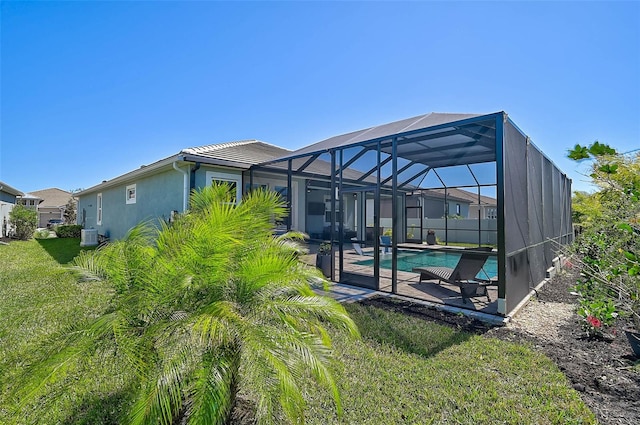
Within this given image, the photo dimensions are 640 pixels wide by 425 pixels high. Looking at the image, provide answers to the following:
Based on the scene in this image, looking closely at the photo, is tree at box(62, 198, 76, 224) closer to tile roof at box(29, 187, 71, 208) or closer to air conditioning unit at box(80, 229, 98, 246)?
tile roof at box(29, 187, 71, 208)

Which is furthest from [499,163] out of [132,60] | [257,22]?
[132,60]

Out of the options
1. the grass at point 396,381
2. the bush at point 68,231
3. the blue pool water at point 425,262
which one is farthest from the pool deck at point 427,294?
the bush at point 68,231

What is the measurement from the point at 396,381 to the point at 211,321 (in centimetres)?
220

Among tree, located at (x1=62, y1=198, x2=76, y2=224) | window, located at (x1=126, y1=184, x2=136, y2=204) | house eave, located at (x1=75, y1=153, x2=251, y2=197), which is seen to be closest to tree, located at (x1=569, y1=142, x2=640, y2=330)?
house eave, located at (x1=75, y1=153, x2=251, y2=197)

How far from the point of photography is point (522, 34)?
7.29 metres

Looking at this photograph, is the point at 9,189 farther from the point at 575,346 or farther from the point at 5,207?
the point at 575,346

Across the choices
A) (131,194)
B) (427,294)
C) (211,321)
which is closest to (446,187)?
(427,294)

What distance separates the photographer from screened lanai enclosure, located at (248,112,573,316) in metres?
5.20

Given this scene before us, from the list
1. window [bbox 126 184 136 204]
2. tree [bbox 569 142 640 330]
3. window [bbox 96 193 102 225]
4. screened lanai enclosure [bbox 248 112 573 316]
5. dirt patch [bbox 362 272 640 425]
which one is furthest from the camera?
window [bbox 96 193 102 225]

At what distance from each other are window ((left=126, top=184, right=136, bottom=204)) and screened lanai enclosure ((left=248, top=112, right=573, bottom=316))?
21.3 feet

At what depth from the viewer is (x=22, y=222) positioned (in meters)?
19.1

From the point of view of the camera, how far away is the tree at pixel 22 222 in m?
19.1

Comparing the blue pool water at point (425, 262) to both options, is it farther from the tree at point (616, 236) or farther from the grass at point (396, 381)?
the grass at point (396, 381)

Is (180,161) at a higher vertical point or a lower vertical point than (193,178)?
higher
